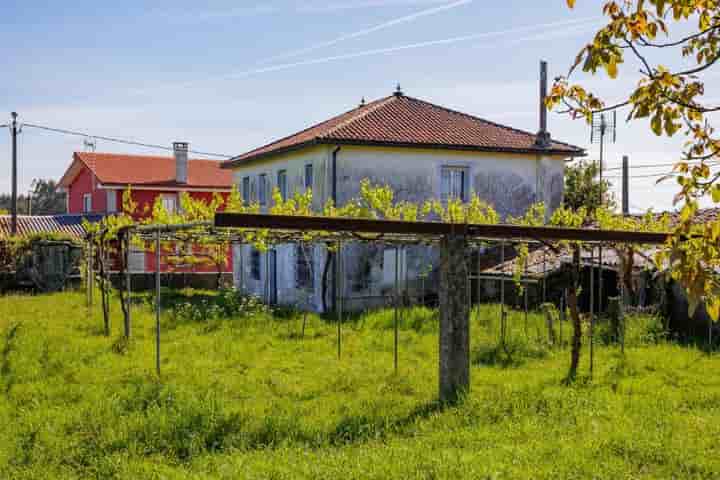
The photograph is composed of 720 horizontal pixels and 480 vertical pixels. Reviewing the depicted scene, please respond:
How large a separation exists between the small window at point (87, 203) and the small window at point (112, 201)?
2.78 m

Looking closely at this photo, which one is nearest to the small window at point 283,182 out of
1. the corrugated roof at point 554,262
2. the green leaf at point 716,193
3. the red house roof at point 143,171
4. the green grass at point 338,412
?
the corrugated roof at point 554,262

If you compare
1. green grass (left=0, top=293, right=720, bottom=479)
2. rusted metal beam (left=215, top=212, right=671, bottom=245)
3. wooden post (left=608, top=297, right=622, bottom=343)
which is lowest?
green grass (left=0, top=293, right=720, bottom=479)

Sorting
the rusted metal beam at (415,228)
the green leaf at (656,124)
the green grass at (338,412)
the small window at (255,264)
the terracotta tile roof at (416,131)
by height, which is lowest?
the green grass at (338,412)

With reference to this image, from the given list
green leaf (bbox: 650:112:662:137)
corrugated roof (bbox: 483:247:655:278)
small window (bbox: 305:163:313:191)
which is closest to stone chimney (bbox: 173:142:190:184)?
small window (bbox: 305:163:313:191)

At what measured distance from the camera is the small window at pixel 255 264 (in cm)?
2570

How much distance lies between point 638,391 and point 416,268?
11909 millimetres

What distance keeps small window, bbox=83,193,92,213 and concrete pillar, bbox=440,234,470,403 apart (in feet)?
99.7

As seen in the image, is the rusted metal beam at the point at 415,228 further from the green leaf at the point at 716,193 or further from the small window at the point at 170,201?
the small window at the point at 170,201

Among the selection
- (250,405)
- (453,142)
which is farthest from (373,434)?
(453,142)

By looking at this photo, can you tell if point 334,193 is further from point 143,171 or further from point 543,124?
point 143,171

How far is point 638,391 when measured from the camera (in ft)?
30.9

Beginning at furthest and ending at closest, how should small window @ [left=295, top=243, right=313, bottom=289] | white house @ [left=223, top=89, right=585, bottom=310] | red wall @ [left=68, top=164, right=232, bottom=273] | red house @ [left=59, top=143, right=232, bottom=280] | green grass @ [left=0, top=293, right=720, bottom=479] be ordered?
red house @ [left=59, top=143, right=232, bottom=280] < red wall @ [left=68, top=164, right=232, bottom=273] < small window @ [left=295, top=243, right=313, bottom=289] < white house @ [left=223, top=89, right=585, bottom=310] < green grass @ [left=0, top=293, right=720, bottom=479]

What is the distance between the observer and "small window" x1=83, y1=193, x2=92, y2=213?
35438 mm

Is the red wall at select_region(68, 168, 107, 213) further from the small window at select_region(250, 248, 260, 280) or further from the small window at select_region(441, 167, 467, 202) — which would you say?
the small window at select_region(441, 167, 467, 202)
